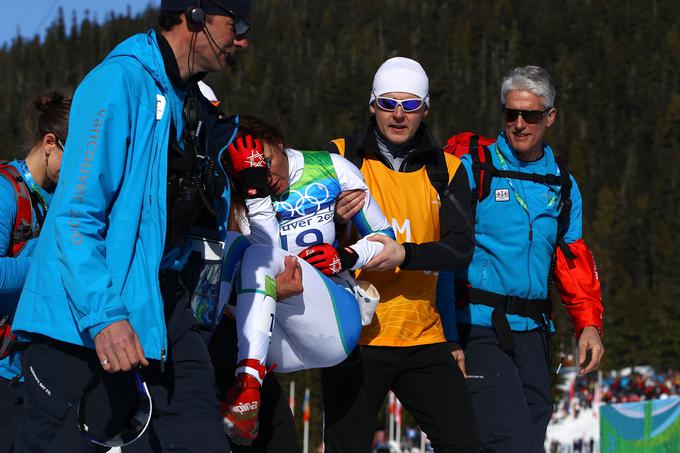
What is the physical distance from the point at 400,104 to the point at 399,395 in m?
1.31

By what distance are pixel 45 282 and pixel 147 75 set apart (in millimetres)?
669

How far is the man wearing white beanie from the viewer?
4574mm

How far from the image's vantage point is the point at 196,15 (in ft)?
10.6

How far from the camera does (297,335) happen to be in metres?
4.25

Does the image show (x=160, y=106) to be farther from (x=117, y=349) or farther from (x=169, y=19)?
(x=117, y=349)

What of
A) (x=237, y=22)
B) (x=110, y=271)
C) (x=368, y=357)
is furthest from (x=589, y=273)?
(x=110, y=271)

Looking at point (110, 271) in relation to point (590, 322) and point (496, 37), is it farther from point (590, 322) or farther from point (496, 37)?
point (496, 37)

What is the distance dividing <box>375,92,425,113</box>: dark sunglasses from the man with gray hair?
60cm

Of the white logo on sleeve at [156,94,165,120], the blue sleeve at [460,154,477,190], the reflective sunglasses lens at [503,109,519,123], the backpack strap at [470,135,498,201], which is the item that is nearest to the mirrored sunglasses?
the blue sleeve at [460,154,477,190]

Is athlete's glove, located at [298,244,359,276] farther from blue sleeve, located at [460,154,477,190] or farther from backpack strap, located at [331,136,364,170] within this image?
blue sleeve, located at [460,154,477,190]

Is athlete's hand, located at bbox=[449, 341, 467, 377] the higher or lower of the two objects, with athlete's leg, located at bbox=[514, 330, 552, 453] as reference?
higher

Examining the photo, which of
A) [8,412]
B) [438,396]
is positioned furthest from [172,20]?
[438,396]

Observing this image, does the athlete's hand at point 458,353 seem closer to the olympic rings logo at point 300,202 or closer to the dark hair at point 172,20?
the olympic rings logo at point 300,202

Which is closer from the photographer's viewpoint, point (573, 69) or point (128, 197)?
point (128, 197)
